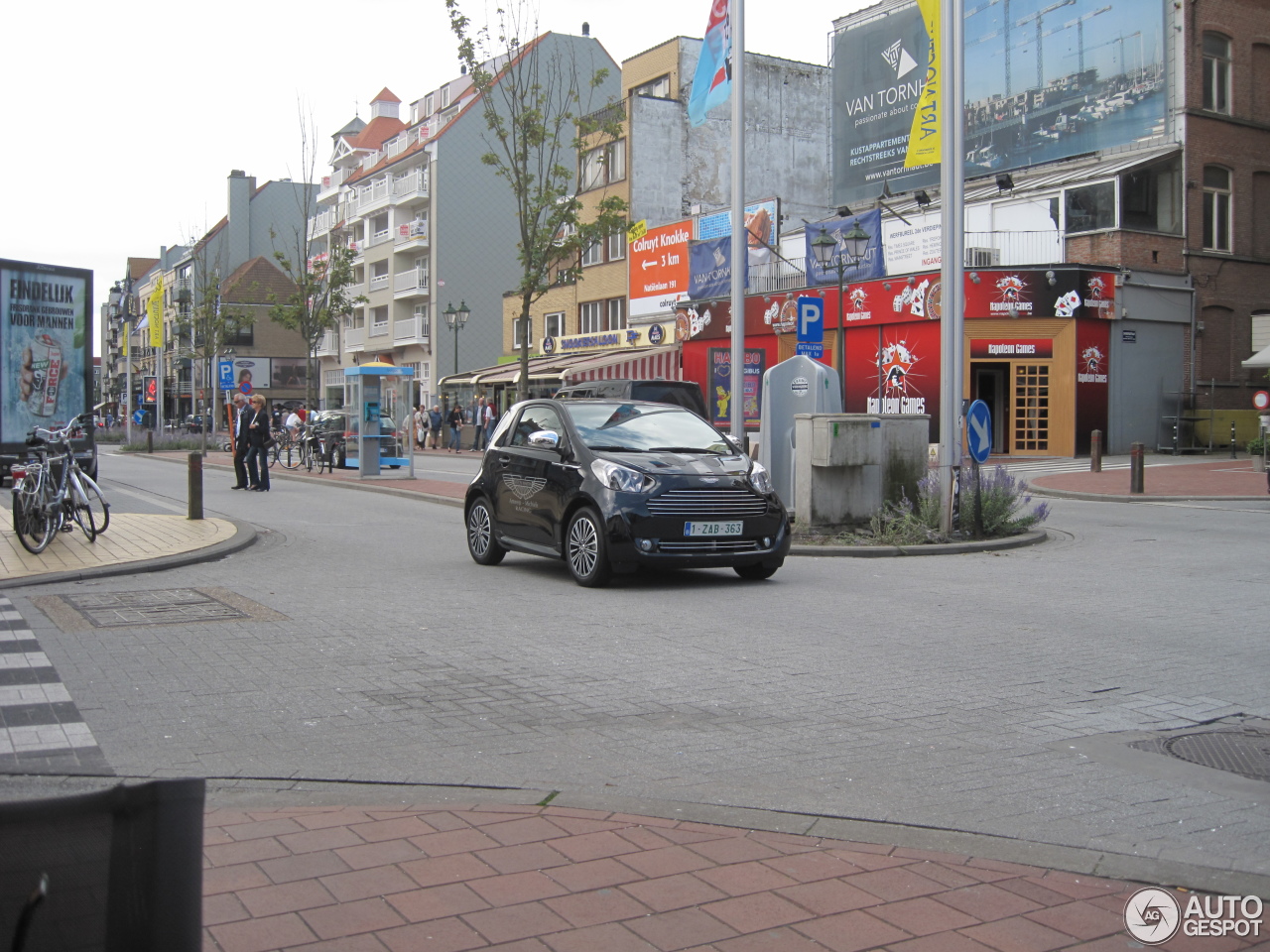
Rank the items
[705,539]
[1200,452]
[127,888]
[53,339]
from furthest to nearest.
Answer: [1200,452]
[53,339]
[705,539]
[127,888]

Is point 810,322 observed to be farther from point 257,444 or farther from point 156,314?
point 156,314

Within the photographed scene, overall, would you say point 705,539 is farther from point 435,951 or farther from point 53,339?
point 53,339

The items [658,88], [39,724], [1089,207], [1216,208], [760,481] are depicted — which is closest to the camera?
[39,724]

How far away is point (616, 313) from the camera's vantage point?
49.5 m

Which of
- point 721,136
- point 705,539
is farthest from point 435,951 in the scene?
point 721,136

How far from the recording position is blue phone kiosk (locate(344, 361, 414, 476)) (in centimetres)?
2686

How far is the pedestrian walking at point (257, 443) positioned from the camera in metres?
22.1

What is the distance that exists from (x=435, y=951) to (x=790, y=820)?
1458mm

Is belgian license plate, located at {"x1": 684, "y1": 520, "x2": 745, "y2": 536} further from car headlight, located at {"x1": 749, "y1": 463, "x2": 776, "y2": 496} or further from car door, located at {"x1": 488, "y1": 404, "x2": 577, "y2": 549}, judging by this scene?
car door, located at {"x1": 488, "y1": 404, "x2": 577, "y2": 549}

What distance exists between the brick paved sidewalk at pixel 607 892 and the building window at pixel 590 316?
46.6 m

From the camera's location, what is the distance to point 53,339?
16.7 metres

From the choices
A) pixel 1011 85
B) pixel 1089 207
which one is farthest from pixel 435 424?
pixel 1089 207

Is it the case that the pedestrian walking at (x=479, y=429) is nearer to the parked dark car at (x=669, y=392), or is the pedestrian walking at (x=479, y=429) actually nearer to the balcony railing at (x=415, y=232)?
the balcony railing at (x=415, y=232)

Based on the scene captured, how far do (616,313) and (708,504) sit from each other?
40.0 metres
